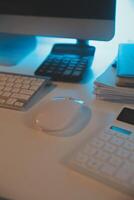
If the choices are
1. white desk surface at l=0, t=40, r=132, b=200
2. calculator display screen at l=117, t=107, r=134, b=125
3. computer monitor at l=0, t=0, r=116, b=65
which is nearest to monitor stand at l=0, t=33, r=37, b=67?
computer monitor at l=0, t=0, r=116, b=65

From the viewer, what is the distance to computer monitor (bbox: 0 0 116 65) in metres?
0.78

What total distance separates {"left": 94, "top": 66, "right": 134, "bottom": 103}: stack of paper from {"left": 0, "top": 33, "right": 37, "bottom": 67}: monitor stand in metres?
0.33

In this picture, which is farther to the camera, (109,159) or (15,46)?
Result: (15,46)

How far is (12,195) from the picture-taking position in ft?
1.60

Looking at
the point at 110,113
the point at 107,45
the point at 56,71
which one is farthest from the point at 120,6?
the point at 110,113

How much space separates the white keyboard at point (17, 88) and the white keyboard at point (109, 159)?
21 centimetres

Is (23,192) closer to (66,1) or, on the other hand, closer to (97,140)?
(97,140)

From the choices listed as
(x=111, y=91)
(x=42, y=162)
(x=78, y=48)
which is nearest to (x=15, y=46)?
(x=78, y=48)

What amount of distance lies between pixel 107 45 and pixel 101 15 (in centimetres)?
24

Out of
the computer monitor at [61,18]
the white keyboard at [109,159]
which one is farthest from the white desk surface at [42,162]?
the computer monitor at [61,18]

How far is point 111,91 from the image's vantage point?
2.31 ft

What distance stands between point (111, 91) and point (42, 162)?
9.6 inches

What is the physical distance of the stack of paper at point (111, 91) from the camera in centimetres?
69

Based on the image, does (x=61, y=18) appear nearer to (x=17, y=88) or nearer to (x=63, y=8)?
(x=63, y=8)
